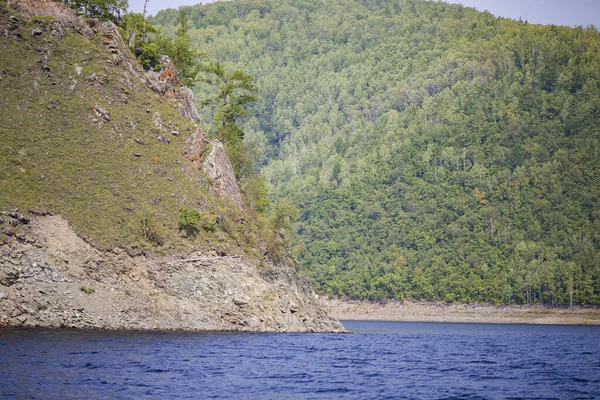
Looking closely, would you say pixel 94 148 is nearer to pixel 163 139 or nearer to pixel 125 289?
pixel 163 139

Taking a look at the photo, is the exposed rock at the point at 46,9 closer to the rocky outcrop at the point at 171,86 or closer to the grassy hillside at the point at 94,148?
the grassy hillside at the point at 94,148

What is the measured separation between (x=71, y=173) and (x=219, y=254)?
1997 cm

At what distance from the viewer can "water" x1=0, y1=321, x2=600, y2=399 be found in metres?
45.2

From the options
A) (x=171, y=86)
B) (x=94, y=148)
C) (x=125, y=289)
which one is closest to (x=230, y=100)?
(x=171, y=86)

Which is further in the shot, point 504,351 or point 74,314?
point 504,351

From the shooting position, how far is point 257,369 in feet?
186

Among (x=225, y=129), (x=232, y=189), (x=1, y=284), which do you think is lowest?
(x=1, y=284)

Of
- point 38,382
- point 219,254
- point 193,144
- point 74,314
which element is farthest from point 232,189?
point 38,382

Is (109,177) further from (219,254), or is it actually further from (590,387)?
(590,387)

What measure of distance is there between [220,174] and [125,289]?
26.8 m

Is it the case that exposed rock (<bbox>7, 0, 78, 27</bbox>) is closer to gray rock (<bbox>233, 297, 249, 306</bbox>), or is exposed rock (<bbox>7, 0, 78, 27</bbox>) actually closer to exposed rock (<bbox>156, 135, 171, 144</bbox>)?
exposed rock (<bbox>156, 135, 171, 144</bbox>)

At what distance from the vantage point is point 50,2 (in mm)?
101312

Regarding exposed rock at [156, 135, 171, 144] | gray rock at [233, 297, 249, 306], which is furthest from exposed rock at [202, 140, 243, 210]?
gray rock at [233, 297, 249, 306]

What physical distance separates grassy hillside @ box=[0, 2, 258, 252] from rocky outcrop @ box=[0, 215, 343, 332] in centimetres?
263
